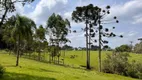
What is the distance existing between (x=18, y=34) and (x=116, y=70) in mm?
34783

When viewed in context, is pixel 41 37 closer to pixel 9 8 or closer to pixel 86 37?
pixel 86 37

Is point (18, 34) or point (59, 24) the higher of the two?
point (59, 24)

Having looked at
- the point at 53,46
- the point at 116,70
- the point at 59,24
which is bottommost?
the point at 116,70

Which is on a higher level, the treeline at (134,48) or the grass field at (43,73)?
the treeline at (134,48)

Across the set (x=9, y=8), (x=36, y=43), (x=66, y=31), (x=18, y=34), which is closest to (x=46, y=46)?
(x=36, y=43)

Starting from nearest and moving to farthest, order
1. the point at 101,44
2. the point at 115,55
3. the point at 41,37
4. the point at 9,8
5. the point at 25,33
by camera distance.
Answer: the point at 9,8
the point at 25,33
the point at 101,44
the point at 115,55
the point at 41,37

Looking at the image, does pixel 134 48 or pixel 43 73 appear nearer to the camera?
pixel 43 73

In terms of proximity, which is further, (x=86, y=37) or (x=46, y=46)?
(x=46, y=46)

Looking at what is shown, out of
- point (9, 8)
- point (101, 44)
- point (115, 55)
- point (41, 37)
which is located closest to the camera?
point (9, 8)

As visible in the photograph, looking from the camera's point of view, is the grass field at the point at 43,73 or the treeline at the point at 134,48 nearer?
the grass field at the point at 43,73

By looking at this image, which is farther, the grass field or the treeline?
the treeline

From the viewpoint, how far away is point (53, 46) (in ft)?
275

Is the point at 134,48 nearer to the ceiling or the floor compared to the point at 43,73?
nearer to the ceiling

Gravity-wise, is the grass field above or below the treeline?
below
